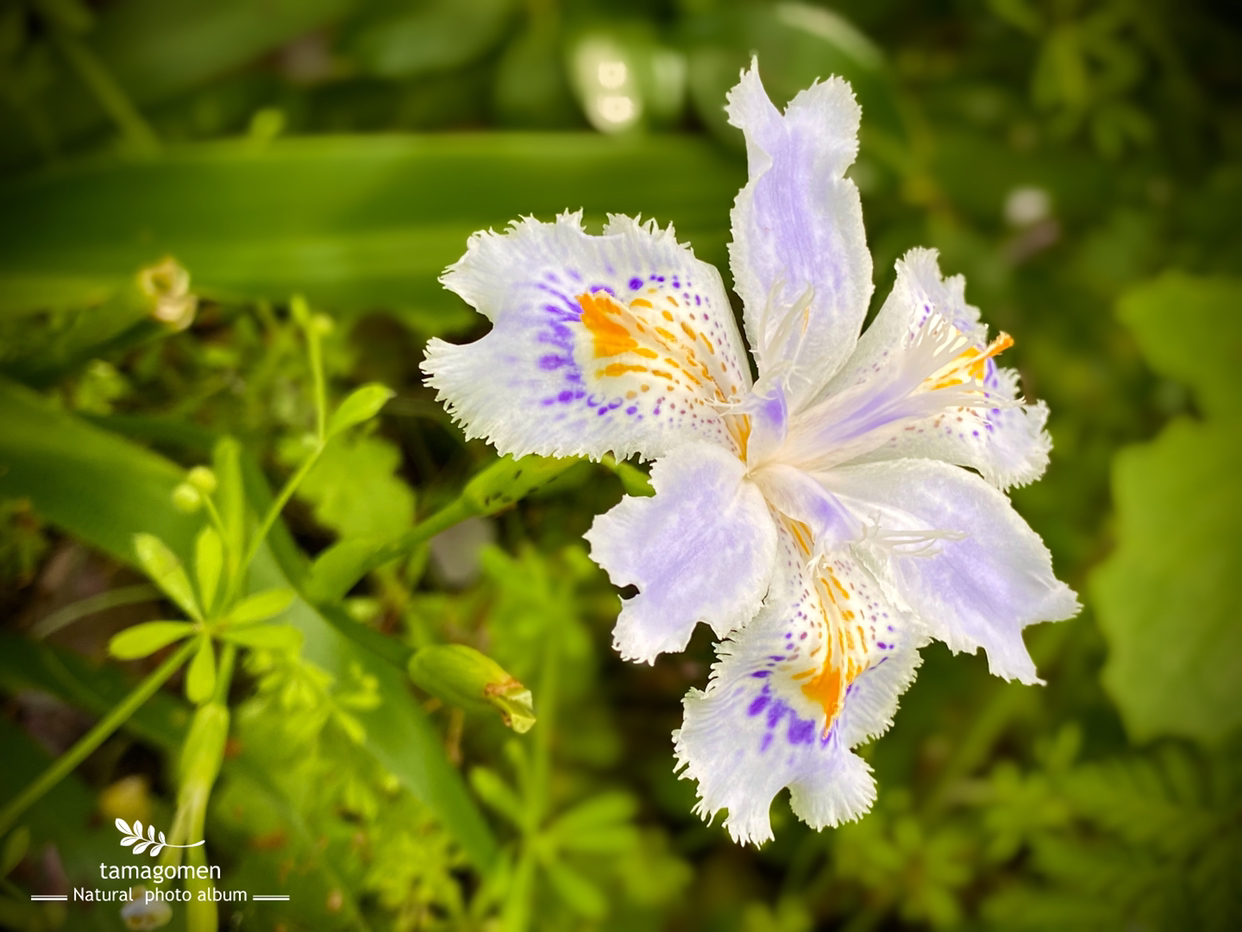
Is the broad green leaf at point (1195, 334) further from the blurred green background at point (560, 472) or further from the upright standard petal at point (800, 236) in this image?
the upright standard petal at point (800, 236)

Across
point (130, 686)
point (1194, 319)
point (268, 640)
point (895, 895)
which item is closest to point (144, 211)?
point (130, 686)

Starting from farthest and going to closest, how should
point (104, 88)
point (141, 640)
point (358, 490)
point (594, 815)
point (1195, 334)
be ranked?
1. point (1195, 334)
2. point (104, 88)
3. point (594, 815)
4. point (358, 490)
5. point (141, 640)

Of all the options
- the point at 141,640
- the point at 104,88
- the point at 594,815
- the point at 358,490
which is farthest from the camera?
the point at 104,88

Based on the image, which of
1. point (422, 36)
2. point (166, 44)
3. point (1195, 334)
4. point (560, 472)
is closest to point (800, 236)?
point (560, 472)

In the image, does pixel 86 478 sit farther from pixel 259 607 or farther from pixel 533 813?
pixel 533 813

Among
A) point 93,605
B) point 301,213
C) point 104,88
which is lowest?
point 93,605

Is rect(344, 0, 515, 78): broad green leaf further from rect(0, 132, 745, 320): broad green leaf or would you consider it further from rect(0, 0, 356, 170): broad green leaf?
rect(0, 132, 745, 320): broad green leaf

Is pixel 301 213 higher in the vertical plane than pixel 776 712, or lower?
higher

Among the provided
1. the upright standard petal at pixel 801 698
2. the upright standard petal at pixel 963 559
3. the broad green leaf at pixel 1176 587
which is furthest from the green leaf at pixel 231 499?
the broad green leaf at pixel 1176 587
